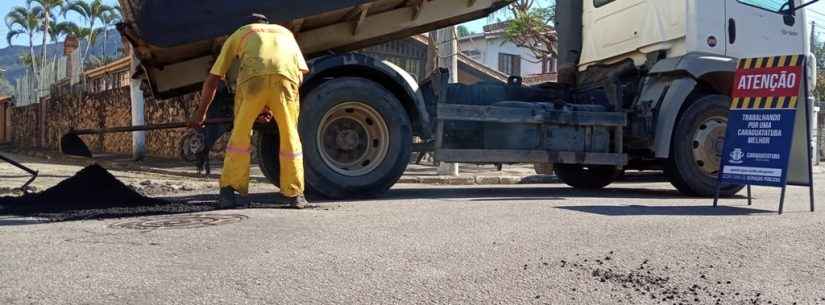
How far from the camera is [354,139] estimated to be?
6816 millimetres

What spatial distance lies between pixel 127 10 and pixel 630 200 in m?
5.17

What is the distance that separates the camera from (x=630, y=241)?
441 centimetres

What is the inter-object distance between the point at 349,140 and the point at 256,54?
59.3 inches

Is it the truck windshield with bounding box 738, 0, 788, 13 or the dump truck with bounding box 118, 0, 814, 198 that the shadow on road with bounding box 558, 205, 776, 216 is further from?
the truck windshield with bounding box 738, 0, 788, 13

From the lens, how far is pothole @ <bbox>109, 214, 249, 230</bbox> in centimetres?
468

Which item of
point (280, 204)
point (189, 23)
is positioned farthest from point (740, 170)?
point (189, 23)

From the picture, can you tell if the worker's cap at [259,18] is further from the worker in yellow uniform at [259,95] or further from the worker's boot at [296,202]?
the worker's boot at [296,202]

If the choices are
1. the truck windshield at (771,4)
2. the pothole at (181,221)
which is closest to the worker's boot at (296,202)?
the pothole at (181,221)

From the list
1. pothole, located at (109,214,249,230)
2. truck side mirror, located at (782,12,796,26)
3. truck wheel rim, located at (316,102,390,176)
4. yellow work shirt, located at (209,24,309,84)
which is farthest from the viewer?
truck side mirror, located at (782,12,796,26)

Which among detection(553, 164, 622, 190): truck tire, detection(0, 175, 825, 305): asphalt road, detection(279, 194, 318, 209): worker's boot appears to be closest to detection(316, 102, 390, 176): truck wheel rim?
detection(279, 194, 318, 209): worker's boot

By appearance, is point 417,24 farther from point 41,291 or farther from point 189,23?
point 41,291

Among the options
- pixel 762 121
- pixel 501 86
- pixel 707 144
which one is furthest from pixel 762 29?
A: pixel 501 86

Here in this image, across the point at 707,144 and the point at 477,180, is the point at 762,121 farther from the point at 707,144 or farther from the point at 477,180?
the point at 477,180

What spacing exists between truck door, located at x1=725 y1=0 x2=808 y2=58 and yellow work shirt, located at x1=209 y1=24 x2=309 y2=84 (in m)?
5.25
